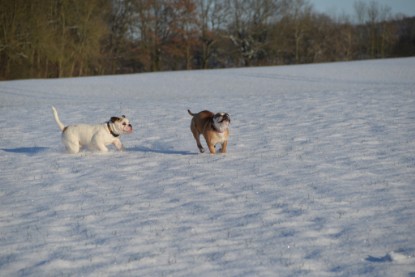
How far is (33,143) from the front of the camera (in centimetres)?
1105

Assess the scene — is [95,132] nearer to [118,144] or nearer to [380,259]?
[118,144]

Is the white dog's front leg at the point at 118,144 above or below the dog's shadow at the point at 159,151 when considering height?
above

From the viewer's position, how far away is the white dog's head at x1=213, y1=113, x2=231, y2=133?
8.43 meters

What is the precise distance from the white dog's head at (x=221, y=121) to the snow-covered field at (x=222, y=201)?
565mm

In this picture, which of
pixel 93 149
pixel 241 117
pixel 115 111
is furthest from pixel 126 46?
pixel 93 149

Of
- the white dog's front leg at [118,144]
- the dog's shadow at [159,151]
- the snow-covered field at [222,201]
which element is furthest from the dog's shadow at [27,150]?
the dog's shadow at [159,151]

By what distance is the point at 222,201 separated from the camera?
625cm

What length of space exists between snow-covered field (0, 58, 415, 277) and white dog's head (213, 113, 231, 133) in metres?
0.57

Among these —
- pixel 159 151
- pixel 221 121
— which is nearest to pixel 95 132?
pixel 159 151

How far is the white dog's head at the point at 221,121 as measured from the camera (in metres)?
8.43

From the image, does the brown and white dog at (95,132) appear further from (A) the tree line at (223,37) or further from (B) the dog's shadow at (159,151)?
(A) the tree line at (223,37)

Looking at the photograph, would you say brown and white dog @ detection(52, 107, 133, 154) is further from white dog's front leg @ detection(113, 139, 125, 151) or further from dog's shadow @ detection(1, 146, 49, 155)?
dog's shadow @ detection(1, 146, 49, 155)

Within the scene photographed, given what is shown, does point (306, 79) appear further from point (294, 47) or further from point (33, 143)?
point (294, 47)

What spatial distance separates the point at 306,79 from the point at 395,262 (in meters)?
24.2
